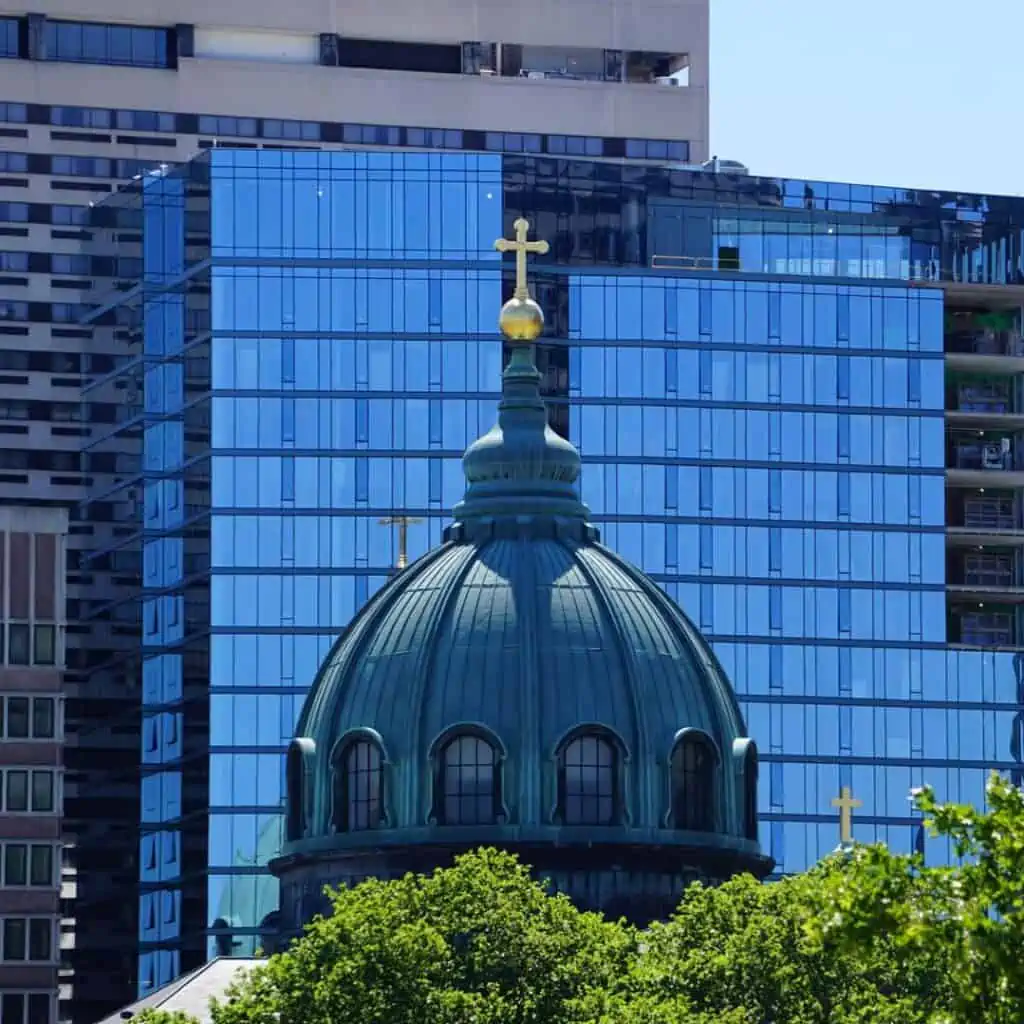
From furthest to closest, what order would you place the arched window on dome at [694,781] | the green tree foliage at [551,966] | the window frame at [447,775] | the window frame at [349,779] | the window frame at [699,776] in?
the arched window on dome at [694,781], the window frame at [699,776], the window frame at [349,779], the window frame at [447,775], the green tree foliage at [551,966]

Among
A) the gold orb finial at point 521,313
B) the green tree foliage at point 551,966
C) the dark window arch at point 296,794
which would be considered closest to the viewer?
the green tree foliage at point 551,966

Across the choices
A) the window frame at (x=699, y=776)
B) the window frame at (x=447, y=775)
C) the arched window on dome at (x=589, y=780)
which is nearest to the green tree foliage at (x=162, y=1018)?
the window frame at (x=447, y=775)

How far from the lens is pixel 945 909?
86.9 metres

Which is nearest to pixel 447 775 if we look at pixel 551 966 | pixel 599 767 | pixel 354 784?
pixel 354 784

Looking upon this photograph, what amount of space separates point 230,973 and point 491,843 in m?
15.5

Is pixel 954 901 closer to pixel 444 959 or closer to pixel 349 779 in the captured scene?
pixel 444 959

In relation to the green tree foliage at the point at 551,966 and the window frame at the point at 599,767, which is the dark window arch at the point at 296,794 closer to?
the window frame at the point at 599,767

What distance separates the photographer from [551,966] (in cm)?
12706

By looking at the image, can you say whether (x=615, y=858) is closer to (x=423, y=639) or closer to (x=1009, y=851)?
(x=423, y=639)

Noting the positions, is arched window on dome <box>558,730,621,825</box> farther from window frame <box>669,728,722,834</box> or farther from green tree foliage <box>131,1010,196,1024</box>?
green tree foliage <box>131,1010,196,1024</box>

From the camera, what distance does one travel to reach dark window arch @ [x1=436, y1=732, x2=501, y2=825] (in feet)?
458

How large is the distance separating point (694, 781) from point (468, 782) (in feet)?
19.0

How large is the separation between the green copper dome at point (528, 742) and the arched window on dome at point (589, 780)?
3 cm

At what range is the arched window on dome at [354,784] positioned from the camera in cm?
14050
